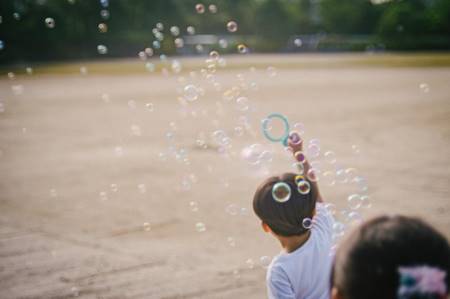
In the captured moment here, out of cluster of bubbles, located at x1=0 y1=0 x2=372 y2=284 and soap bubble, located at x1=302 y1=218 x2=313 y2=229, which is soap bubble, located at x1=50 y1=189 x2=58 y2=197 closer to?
cluster of bubbles, located at x1=0 y1=0 x2=372 y2=284

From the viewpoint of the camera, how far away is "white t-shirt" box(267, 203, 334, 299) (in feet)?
7.93

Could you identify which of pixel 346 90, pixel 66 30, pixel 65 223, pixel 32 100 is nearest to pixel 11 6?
pixel 66 30

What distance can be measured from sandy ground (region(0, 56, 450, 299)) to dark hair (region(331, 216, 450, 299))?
2.47m

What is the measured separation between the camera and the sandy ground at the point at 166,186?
4.34 meters

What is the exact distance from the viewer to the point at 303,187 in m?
2.52

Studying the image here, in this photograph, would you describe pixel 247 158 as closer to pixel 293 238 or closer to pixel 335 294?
pixel 293 238

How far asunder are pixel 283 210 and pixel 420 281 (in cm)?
98

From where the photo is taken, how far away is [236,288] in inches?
157

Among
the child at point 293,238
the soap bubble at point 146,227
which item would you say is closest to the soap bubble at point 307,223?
the child at point 293,238

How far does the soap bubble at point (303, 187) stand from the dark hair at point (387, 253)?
0.99 metres

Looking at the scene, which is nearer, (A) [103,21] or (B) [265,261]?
(B) [265,261]

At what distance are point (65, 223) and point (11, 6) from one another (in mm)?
33476

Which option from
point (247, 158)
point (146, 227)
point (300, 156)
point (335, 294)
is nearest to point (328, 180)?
point (247, 158)

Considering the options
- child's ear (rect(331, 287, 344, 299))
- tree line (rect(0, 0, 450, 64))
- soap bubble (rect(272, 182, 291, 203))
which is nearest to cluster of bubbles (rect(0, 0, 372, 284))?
soap bubble (rect(272, 182, 291, 203))
